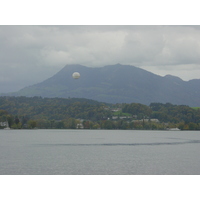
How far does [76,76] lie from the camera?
305ft

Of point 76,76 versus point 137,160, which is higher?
point 76,76

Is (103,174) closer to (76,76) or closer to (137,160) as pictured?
(137,160)

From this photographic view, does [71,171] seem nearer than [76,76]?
Yes

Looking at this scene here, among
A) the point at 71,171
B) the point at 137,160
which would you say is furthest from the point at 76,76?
the point at 71,171

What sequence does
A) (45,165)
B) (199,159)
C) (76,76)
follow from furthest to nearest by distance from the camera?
(76,76) → (199,159) → (45,165)

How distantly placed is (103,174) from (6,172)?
31.2 ft

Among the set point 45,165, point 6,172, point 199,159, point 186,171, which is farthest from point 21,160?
point 199,159

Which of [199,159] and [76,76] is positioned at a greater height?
[76,76]

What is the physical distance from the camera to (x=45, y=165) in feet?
136
